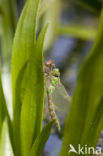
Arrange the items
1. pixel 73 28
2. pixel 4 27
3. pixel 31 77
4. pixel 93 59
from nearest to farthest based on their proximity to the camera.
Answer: pixel 93 59 → pixel 31 77 → pixel 4 27 → pixel 73 28

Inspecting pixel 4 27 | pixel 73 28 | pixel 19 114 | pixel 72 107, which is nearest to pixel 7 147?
pixel 19 114

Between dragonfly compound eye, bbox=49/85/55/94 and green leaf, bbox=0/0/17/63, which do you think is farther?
Answer: green leaf, bbox=0/0/17/63

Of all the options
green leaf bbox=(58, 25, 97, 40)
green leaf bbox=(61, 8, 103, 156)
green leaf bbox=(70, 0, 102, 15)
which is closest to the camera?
green leaf bbox=(61, 8, 103, 156)

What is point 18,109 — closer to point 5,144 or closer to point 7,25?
point 5,144

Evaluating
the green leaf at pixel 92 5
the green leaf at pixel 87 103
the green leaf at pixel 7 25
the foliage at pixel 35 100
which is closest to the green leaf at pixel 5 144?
the foliage at pixel 35 100

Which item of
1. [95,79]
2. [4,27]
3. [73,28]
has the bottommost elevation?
[73,28]

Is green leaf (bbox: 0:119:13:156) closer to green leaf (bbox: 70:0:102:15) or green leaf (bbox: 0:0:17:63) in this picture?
green leaf (bbox: 0:0:17:63)

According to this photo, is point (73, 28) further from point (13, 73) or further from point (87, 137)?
point (87, 137)

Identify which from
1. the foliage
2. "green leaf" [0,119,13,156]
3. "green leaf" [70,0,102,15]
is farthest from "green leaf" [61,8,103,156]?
"green leaf" [70,0,102,15]
